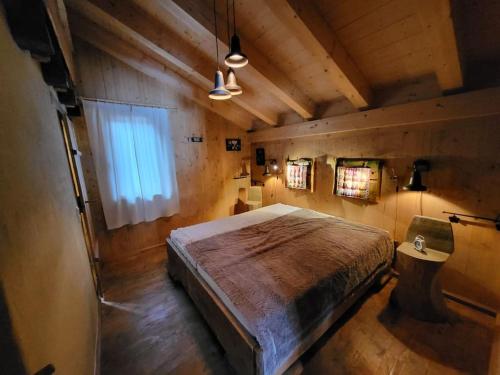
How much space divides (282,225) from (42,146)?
2.41 m

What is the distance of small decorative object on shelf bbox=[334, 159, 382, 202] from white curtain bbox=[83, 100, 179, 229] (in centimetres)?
282

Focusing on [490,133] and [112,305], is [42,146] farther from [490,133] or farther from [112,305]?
[490,133]

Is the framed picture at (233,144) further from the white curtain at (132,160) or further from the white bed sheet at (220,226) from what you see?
the white bed sheet at (220,226)

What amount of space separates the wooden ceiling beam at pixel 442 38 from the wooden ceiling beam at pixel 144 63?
2954mm

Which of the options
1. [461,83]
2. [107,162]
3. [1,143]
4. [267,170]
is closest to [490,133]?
[461,83]

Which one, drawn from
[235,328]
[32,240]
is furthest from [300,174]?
[32,240]

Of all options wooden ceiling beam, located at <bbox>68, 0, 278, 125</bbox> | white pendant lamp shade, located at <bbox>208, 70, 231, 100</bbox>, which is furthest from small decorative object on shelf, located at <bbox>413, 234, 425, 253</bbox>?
wooden ceiling beam, located at <bbox>68, 0, 278, 125</bbox>

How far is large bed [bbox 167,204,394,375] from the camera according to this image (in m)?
1.26

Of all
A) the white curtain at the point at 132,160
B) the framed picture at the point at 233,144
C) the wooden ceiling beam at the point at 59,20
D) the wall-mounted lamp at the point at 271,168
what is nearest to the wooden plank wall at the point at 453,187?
the wall-mounted lamp at the point at 271,168

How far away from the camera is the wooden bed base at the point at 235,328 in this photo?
1205 mm

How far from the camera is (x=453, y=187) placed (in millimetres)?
2059

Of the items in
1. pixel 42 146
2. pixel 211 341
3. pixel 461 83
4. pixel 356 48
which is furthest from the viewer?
pixel 356 48

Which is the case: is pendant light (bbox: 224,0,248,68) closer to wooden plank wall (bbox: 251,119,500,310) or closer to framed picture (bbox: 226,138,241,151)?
wooden plank wall (bbox: 251,119,500,310)

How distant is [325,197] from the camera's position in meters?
3.26
